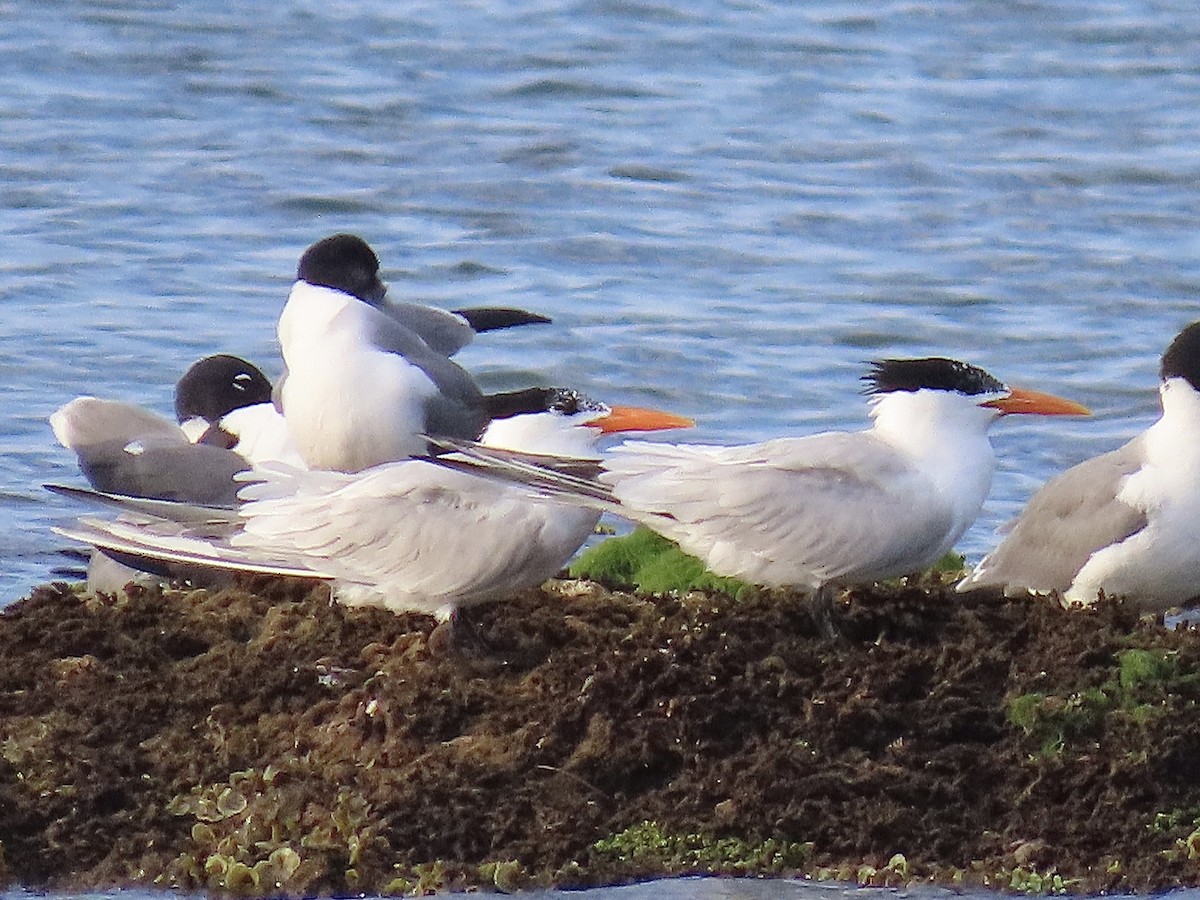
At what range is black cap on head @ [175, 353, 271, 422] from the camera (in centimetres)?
802

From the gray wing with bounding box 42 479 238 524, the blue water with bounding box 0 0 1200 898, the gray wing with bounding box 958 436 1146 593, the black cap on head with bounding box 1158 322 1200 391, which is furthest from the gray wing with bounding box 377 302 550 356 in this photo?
the black cap on head with bounding box 1158 322 1200 391

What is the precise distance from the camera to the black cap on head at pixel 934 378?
5625 mm

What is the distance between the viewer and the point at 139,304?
1104 cm

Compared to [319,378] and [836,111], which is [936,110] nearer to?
[836,111]

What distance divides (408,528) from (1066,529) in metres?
→ 1.72

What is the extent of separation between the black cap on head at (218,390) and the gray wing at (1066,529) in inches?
120

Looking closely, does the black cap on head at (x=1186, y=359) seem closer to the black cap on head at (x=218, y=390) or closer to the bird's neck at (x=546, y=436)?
the bird's neck at (x=546, y=436)

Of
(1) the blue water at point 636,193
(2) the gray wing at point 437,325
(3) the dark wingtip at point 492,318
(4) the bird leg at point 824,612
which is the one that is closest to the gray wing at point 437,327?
(2) the gray wing at point 437,325

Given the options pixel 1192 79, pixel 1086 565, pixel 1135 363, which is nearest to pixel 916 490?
pixel 1086 565

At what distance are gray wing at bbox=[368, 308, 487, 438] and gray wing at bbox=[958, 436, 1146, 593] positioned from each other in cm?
156

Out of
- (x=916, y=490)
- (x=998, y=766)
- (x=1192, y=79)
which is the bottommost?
(x=998, y=766)

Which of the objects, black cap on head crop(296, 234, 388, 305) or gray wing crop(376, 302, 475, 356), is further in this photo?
gray wing crop(376, 302, 475, 356)

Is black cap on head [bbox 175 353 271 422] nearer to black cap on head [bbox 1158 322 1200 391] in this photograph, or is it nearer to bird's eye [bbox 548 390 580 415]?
bird's eye [bbox 548 390 580 415]

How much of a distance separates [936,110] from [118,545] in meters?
10.1
